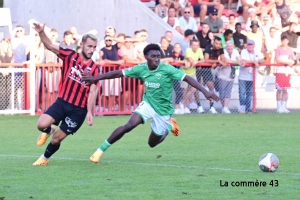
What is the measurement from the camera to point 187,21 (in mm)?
24109

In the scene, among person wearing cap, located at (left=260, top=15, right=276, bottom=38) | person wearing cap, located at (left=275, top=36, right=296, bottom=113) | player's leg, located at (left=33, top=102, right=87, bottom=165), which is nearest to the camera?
player's leg, located at (left=33, top=102, right=87, bottom=165)

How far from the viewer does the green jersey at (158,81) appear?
11.6 metres

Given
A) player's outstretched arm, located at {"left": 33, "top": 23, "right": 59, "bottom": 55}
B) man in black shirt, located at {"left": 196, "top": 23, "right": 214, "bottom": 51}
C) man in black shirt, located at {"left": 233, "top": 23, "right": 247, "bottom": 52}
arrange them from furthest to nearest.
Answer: man in black shirt, located at {"left": 233, "top": 23, "right": 247, "bottom": 52} → man in black shirt, located at {"left": 196, "top": 23, "right": 214, "bottom": 51} → player's outstretched arm, located at {"left": 33, "top": 23, "right": 59, "bottom": 55}

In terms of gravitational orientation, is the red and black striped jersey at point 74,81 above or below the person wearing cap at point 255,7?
below

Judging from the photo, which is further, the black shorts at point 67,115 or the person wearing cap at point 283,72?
the person wearing cap at point 283,72

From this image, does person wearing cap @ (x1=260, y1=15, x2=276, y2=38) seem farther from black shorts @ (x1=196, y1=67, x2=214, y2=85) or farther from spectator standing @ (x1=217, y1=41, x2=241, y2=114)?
black shorts @ (x1=196, y1=67, x2=214, y2=85)

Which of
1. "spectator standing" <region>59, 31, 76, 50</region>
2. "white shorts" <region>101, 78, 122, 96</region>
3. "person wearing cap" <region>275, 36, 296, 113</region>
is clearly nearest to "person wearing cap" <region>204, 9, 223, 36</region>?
"person wearing cap" <region>275, 36, 296, 113</region>

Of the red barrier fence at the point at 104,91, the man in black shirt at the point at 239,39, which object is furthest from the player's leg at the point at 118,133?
the man in black shirt at the point at 239,39

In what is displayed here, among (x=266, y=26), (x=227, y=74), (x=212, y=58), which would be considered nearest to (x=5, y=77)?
(x=212, y=58)

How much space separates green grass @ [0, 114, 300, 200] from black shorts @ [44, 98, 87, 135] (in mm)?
550

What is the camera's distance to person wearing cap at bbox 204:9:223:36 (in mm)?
23703

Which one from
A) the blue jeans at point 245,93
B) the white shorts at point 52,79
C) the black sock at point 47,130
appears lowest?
the blue jeans at point 245,93

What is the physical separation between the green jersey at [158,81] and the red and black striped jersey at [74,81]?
0.62m

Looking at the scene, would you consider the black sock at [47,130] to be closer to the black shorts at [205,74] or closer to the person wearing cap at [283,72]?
the black shorts at [205,74]
